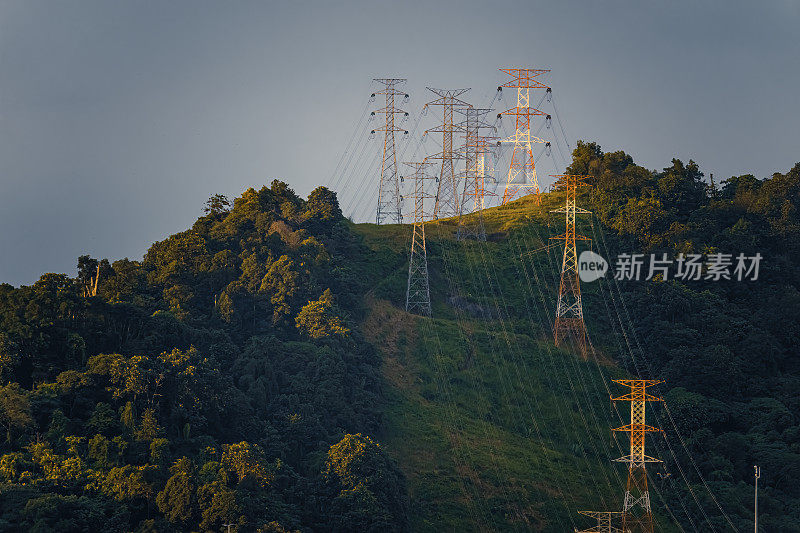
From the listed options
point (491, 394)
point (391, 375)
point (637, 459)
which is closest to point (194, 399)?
point (391, 375)

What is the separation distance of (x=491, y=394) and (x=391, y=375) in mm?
A: 7900

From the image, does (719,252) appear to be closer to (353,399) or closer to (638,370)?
(638,370)

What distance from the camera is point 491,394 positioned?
8400 cm

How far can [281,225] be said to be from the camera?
92562mm

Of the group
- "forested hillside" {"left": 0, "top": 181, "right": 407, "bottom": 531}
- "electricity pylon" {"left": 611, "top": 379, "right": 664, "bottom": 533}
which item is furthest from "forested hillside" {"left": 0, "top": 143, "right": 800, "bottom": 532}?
"electricity pylon" {"left": 611, "top": 379, "right": 664, "bottom": 533}

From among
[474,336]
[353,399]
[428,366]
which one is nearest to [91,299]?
[353,399]

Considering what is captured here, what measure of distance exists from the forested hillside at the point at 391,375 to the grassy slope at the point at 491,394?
0.21 metres

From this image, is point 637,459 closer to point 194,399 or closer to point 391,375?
point 194,399

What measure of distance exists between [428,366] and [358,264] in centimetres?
1590

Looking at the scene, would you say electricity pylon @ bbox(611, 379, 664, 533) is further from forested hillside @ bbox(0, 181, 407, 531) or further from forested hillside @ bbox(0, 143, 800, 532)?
forested hillside @ bbox(0, 181, 407, 531)

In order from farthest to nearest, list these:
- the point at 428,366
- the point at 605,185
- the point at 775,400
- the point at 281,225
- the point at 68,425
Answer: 1. the point at 605,185
2. the point at 281,225
3. the point at 428,366
4. the point at 775,400
5. the point at 68,425

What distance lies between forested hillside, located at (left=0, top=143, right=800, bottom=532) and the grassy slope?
0.69 feet

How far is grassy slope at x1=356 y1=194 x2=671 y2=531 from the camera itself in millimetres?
70938

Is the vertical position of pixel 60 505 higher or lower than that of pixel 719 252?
lower
